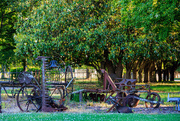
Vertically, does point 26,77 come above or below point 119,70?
below

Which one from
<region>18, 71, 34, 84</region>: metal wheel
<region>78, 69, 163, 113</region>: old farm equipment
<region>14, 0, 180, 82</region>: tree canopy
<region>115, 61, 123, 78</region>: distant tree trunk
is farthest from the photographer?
<region>115, 61, 123, 78</region>: distant tree trunk

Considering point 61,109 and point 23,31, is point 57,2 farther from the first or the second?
point 61,109

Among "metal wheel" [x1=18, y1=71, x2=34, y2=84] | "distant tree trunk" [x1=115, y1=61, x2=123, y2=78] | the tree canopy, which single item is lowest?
"metal wheel" [x1=18, y1=71, x2=34, y2=84]

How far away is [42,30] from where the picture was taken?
906 inches

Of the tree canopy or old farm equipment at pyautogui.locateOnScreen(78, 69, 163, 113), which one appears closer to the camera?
old farm equipment at pyautogui.locateOnScreen(78, 69, 163, 113)

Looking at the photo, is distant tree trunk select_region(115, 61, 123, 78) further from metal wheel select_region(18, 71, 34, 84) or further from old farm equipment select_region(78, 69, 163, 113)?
metal wheel select_region(18, 71, 34, 84)

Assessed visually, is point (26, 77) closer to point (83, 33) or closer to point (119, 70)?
point (83, 33)

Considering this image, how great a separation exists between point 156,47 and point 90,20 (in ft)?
18.9

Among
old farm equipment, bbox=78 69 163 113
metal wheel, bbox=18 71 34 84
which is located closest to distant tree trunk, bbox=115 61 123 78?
old farm equipment, bbox=78 69 163 113

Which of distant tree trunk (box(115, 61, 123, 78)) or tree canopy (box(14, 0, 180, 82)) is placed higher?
tree canopy (box(14, 0, 180, 82))

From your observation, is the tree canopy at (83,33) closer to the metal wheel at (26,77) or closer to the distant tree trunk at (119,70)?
the distant tree trunk at (119,70)

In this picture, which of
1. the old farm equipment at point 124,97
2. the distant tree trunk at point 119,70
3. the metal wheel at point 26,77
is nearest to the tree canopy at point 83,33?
the distant tree trunk at point 119,70

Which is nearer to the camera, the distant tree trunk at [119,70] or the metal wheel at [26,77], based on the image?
the metal wheel at [26,77]

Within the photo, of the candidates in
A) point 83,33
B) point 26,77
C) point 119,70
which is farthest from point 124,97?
point 119,70
